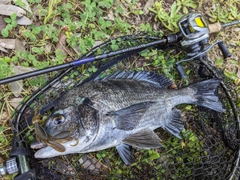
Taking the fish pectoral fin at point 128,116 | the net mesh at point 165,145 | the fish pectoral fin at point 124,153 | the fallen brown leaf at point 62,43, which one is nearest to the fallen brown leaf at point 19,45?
the fallen brown leaf at point 62,43

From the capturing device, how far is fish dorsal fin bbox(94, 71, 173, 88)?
10.4 ft

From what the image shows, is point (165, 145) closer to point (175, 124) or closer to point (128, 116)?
point (175, 124)

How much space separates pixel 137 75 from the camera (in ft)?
10.6

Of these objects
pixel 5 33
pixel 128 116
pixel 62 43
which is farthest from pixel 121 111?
pixel 5 33

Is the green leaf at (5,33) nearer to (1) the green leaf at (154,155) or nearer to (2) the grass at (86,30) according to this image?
(2) the grass at (86,30)

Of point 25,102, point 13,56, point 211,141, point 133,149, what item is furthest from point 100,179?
point 13,56

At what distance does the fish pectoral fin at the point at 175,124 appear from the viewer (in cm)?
333

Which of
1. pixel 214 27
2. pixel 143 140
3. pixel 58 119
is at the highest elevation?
pixel 214 27

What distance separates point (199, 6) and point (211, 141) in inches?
66.7

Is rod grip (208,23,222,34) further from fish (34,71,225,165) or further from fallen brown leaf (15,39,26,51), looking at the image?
fallen brown leaf (15,39,26,51)

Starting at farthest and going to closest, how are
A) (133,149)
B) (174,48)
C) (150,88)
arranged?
(174,48) → (133,149) → (150,88)

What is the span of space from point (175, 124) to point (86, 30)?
1.43 meters

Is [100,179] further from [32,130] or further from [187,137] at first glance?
[187,137]

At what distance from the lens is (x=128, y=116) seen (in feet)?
9.50
